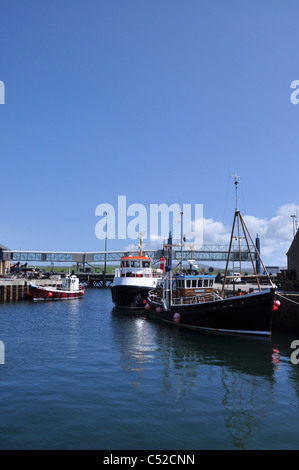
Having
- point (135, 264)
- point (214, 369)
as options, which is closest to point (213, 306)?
point (214, 369)

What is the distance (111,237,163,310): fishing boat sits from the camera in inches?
1967

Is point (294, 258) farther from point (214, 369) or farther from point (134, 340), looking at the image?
point (214, 369)

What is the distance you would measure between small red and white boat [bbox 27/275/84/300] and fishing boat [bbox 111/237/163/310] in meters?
14.7

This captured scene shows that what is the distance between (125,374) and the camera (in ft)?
60.2

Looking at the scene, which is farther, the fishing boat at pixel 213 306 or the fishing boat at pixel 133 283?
the fishing boat at pixel 133 283

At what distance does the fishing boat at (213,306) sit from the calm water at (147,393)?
1.44 metres

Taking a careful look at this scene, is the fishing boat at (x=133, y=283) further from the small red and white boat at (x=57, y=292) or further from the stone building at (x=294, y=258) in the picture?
the stone building at (x=294, y=258)

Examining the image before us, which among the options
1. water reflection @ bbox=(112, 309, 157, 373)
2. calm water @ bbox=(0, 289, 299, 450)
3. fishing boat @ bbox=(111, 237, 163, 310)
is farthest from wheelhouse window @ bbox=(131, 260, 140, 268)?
calm water @ bbox=(0, 289, 299, 450)

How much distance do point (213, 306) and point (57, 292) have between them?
130 feet

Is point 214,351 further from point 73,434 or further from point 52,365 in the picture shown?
point 73,434

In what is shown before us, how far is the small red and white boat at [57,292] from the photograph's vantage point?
59719 millimetres

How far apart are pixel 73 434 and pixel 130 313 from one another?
3677 centimetres

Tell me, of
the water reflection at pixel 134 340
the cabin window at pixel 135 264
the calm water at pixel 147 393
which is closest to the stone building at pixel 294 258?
the calm water at pixel 147 393
